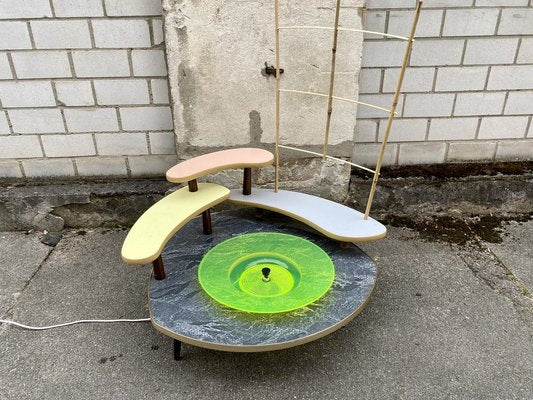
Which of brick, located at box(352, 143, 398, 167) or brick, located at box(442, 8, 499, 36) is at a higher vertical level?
brick, located at box(442, 8, 499, 36)

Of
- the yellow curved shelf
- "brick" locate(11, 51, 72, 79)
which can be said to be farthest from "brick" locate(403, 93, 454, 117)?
"brick" locate(11, 51, 72, 79)

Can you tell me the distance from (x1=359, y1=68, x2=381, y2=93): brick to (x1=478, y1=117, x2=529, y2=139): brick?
0.79 meters

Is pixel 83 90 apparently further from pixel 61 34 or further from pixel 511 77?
pixel 511 77

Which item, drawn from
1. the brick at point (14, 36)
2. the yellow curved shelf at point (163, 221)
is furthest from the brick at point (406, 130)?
the brick at point (14, 36)

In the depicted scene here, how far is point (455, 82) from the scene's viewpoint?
2.85 meters

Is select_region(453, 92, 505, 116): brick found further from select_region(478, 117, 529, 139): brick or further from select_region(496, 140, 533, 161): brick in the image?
select_region(496, 140, 533, 161): brick

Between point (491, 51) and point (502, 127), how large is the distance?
1.76ft

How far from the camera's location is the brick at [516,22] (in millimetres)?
2697

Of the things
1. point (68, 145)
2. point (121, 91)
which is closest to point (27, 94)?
point (68, 145)

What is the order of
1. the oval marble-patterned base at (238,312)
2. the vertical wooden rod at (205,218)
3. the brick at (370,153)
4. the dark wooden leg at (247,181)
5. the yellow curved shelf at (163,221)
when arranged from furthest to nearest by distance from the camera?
1. the brick at (370,153)
2. the dark wooden leg at (247,181)
3. the vertical wooden rod at (205,218)
4. the yellow curved shelf at (163,221)
5. the oval marble-patterned base at (238,312)

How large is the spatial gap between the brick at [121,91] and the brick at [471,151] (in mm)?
2083

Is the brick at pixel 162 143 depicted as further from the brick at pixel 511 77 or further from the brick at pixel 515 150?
the brick at pixel 515 150

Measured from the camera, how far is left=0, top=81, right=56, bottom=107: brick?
2.74 metres

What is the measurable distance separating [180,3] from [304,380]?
1.99m
